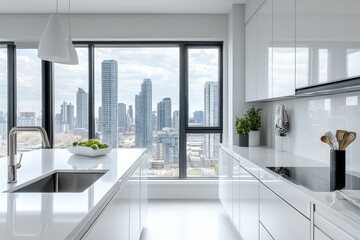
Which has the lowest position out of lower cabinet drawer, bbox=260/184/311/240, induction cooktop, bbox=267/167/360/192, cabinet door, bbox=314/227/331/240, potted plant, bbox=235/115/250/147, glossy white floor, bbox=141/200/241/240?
glossy white floor, bbox=141/200/241/240

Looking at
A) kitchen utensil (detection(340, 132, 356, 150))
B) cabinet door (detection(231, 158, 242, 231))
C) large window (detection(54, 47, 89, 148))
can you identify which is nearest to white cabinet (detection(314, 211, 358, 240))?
kitchen utensil (detection(340, 132, 356, 150))

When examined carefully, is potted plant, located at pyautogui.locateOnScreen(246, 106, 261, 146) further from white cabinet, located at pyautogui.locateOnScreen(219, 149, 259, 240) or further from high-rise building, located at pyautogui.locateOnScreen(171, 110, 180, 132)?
high-rise building, located at pyautogui.locateOnScreen(171, 110, 180, 132)

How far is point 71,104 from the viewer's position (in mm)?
4656

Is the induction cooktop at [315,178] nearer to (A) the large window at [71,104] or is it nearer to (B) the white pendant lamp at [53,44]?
(B) the white pendant lamp at [53,44]

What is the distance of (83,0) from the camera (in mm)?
3855

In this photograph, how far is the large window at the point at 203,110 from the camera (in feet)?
15.3

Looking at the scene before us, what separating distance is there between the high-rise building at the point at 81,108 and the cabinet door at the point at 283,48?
2.89 m

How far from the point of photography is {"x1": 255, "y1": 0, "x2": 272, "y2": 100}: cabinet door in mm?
2939

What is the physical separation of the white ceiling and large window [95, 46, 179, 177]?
62 cm

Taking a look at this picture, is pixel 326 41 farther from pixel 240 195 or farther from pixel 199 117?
pixel 199 117

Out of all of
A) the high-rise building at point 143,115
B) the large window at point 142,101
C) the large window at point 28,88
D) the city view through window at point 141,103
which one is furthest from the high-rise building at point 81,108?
the high-rise building at point 143,115

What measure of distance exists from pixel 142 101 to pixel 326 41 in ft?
10.5

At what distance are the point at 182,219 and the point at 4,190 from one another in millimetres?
2530

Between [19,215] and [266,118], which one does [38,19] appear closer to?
[266,118]
